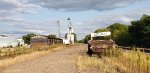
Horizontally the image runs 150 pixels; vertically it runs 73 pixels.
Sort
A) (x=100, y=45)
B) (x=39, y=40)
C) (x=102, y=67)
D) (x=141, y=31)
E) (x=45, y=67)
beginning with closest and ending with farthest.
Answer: (x=102, y=67) < (x=45, y=67) < (x=100, y=45) < (x=141, y=31) < (x=39, y=40)

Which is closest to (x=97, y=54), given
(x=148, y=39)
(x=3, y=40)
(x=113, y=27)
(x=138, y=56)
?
(x=138, y=56)

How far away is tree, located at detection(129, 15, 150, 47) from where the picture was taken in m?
74.0

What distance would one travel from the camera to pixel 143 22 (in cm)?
8006

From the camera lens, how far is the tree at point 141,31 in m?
74.0

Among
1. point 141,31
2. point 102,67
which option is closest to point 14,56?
point 102,67

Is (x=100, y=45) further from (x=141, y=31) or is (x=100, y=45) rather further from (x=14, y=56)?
(x=141, y=31)

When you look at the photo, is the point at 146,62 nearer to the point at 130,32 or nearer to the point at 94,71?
the point at 94,71

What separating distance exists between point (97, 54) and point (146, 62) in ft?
64.2

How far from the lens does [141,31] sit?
78.8 metres

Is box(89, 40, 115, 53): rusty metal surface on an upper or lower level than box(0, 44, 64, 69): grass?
upper

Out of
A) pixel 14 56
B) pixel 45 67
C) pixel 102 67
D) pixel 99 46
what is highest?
pixel 99 46

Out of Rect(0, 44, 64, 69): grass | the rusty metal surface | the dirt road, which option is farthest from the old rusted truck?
Rect(0, 44, 64, 69): grass

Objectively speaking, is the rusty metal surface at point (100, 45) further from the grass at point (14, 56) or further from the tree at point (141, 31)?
the tree at point (141, 31)

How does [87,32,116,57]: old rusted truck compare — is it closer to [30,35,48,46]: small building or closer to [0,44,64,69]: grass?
[0,44,64,69]: grass
